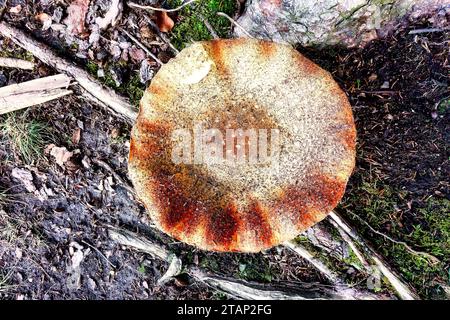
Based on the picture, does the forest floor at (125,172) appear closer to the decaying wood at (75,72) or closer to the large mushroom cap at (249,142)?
the decaying wood at (75,72)

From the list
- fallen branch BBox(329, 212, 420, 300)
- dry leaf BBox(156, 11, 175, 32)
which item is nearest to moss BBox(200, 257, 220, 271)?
fallen branch BBox(329, 212, 420, 300)

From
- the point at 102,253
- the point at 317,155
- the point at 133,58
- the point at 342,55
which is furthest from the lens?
the point at 102,253

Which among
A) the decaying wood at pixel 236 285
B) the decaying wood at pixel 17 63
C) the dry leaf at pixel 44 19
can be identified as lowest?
the decaying wood at pixel 236 285

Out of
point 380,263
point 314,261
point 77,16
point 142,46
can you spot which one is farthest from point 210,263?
point 77,16

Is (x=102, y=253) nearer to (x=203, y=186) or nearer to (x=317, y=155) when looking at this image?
(x=203, y=186)

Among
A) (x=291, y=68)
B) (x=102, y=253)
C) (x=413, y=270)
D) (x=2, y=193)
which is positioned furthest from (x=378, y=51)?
(x=2, y=193)

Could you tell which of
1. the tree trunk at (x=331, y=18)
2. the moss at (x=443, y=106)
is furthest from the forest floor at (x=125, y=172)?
the tree trunk at (x=331, y=18)
